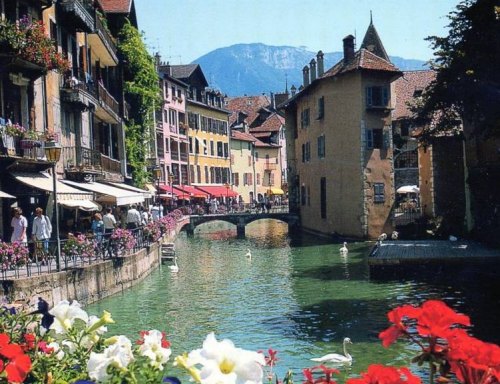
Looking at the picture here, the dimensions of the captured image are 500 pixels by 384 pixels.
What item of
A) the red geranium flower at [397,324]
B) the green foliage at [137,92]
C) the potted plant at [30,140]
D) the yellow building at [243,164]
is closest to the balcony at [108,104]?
the green foliage at [137,92]

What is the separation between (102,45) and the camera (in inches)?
1250

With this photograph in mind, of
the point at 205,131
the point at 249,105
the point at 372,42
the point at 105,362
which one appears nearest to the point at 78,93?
the point at 105,362

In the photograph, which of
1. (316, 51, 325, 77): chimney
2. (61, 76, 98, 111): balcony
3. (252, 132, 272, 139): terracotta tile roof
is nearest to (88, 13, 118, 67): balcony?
(61, 76, 98, 111): balcony

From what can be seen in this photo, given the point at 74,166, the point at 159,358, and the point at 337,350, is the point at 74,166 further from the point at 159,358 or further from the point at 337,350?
the point at 159,358

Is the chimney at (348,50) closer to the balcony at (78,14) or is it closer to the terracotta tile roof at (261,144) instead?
the balcony at (78,14)

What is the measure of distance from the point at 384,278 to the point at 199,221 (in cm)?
3204

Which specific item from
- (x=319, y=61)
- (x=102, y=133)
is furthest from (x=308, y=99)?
(x=102, y=133)

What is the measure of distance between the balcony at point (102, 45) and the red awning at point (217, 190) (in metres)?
34.4

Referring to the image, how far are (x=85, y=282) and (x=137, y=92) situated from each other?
83.5 feet

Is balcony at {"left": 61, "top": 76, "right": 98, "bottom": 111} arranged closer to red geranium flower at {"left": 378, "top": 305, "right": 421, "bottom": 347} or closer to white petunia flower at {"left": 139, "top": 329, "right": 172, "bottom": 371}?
white petunia flower at {"left": 139, "top": 329, "right": 172, "bottom": 371}

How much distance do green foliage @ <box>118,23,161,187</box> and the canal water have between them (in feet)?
40.9

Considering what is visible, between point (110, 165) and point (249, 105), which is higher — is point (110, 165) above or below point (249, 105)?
below

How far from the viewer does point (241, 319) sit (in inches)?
700

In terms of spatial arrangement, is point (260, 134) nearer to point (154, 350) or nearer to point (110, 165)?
point (110, 165)
